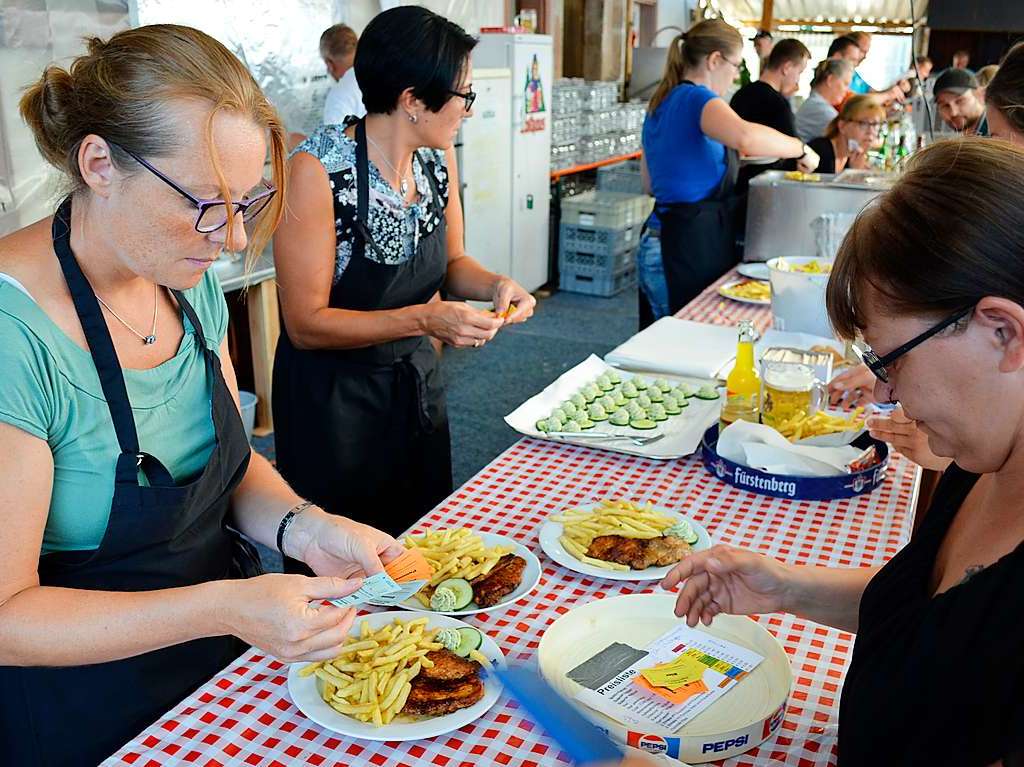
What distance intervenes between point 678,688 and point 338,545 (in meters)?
0.57

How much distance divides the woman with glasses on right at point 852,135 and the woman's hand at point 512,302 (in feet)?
11.4

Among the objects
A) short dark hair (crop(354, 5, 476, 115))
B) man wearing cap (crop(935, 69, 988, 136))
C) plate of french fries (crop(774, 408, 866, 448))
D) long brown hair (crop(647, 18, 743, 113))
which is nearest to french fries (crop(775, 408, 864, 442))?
plate of french fries (crop(774, 408, 866, 448))

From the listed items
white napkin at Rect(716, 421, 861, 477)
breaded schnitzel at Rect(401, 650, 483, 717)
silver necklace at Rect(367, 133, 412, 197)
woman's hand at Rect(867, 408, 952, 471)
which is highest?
silver necklace at Rect(367, 133, 412, 197)

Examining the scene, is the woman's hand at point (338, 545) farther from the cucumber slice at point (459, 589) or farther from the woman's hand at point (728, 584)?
the woman's hand at point (728, 584)

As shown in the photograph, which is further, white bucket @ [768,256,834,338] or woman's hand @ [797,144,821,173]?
woman's hand @ [797,144,821,173]

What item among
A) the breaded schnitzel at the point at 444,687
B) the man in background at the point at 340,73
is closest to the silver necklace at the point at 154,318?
the breaded schnitzel at the point at 444,687

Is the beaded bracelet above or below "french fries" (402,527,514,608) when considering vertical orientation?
above

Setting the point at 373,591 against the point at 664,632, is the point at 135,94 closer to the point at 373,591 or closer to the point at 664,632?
the point at 373,591

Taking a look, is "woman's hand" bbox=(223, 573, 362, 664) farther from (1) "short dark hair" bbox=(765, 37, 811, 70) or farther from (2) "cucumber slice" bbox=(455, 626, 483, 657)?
(1) "short dark hair" bbox=(765, 37, 811, 70)

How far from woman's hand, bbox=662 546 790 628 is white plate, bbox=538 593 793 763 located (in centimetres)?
6

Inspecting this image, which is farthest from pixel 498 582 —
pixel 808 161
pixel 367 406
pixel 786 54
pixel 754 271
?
pixel 786 54

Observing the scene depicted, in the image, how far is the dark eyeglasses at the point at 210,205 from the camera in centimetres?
131

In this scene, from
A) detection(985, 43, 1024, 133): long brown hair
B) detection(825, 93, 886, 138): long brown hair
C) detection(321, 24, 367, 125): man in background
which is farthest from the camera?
detection(825, 93, 886, 138): long brown hair

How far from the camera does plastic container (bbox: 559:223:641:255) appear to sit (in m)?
7.19
